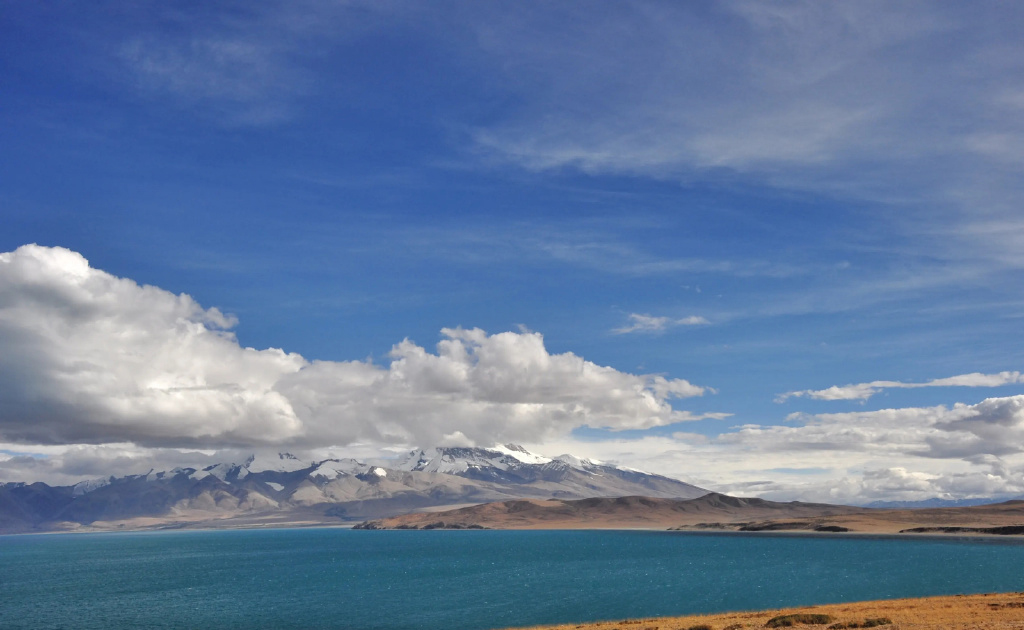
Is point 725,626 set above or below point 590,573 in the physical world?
above

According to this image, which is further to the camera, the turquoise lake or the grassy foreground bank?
the turquoise lake

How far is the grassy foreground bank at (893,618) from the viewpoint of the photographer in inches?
1970

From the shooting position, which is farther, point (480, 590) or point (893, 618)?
point (480, 590)

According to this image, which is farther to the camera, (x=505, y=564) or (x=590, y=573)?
(x=505, y=564)

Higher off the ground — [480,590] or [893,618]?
[893,618]

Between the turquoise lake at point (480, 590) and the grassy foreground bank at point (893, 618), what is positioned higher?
the grassy foreground bank at point (893, 618)

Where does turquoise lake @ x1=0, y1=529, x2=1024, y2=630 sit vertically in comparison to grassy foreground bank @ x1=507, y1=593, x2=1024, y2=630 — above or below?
below

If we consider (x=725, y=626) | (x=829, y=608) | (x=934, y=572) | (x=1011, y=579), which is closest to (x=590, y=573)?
(x=934, y=572)

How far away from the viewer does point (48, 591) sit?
146875 millimetres

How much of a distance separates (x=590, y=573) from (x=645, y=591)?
3944 centimetres

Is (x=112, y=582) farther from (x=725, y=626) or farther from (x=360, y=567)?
(x=725, y=626)

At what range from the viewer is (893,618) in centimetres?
5428

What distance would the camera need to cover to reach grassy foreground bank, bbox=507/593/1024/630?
50.0 m

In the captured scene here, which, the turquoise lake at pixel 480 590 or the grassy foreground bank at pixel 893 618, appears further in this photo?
the turquoise lake at pixel 480 590
